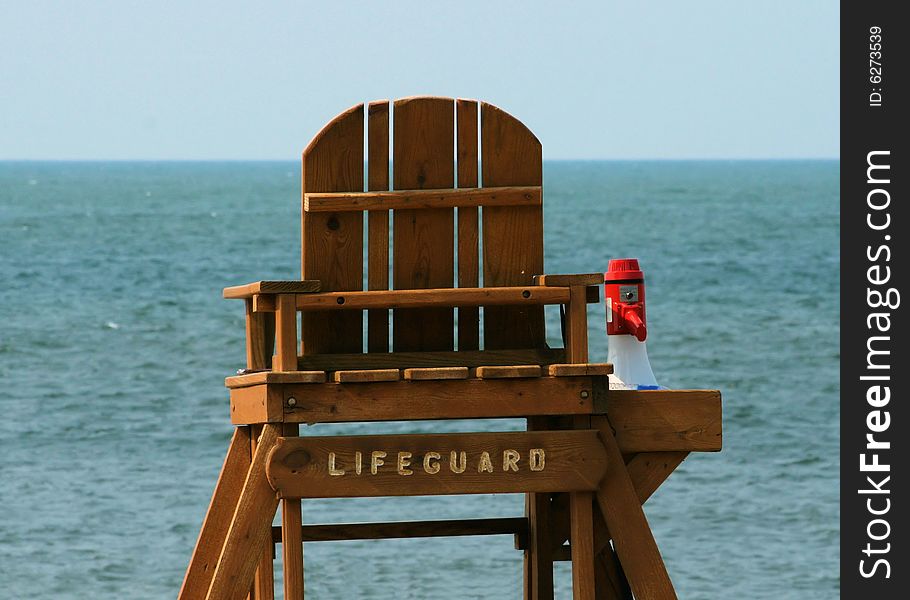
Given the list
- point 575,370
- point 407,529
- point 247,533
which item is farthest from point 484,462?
point 407,529

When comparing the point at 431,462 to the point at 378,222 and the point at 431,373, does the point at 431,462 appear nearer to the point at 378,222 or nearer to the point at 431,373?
the point at 431,373

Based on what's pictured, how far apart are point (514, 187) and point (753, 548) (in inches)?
297

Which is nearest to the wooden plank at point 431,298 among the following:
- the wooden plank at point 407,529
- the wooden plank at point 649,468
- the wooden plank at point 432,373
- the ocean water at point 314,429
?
the wooden plank at point 432,373

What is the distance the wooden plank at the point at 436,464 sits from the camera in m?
4.83

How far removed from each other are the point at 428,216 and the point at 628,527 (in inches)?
44.7

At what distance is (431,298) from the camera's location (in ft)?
16.2

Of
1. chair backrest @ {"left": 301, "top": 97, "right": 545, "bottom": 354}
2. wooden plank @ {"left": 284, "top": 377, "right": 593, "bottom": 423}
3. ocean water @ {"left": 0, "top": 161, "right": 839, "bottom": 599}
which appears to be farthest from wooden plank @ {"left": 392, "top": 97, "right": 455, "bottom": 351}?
ocean water @ {"left": 0, "top": 161, "right": 839, "bottom": 599}

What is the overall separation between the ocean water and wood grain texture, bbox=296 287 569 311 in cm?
599

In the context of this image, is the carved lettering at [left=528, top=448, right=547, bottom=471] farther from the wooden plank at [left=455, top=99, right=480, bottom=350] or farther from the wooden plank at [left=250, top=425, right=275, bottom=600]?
the wooden plank at [left=250, top=425, right=275, bottom=600]

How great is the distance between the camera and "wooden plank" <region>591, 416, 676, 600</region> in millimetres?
4996

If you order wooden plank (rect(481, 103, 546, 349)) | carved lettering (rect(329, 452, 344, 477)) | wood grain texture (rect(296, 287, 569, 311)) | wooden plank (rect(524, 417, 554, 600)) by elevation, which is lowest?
wooden plank (rect(524, 417, 554, 600))

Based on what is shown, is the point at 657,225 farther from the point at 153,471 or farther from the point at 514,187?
the point at 514,187
